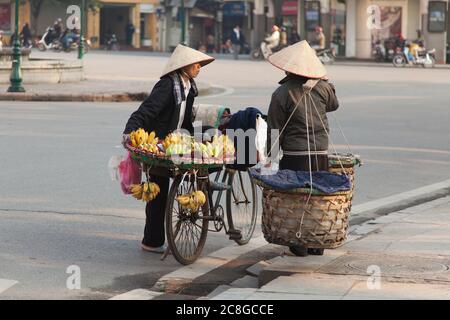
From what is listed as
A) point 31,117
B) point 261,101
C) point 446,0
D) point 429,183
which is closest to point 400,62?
point 446,0

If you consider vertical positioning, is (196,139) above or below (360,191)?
above

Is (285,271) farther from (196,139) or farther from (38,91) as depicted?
(38,91)

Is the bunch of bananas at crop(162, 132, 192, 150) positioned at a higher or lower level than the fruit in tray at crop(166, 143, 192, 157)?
higher

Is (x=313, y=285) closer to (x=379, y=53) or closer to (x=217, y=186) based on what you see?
(x=217, y=186)

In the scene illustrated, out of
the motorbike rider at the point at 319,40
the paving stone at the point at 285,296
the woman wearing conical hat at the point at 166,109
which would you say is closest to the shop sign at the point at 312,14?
the motorbike rider at the point at 319,40

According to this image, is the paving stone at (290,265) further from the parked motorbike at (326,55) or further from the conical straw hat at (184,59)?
the parked motorbike at (326,55)

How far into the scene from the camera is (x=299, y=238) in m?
8.33

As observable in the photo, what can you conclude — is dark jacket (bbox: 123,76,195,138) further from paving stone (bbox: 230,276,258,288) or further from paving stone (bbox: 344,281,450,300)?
paving stone (bbox: 344,281,450,300)

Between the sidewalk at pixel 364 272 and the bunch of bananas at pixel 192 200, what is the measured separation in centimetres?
66

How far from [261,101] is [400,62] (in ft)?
86.6

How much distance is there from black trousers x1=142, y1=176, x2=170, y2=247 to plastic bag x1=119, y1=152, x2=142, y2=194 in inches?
8.0

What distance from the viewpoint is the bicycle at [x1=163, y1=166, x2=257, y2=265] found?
897cm

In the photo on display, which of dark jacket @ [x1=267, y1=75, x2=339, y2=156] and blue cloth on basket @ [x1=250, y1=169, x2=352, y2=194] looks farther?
dark jacket @ [x1=267, y1=75, x2=339, y2=156]

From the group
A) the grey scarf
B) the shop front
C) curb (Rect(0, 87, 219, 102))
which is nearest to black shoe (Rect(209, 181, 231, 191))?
the grey scarf
